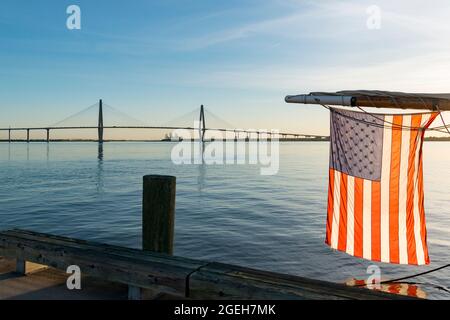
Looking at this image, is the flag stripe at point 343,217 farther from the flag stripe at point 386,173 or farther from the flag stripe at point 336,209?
the flag stripe at point 386,173

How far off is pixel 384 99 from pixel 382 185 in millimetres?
1410

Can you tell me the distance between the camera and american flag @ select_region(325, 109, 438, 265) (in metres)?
6.11

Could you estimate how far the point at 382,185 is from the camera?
6.20 m

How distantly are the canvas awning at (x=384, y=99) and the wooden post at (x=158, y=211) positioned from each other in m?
2.62

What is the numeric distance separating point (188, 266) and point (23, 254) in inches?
84.8

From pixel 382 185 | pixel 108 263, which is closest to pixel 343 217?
pixel 382 185

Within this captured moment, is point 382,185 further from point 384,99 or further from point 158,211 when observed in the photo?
point 158,211

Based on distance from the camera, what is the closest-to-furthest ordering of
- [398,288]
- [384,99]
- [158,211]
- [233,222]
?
[158,211] → [384,99] → [398,288] → [233,222]

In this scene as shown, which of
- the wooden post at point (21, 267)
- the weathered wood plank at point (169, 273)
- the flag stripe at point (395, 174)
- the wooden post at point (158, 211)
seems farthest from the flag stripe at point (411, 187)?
the wooden post at point (21, 267)

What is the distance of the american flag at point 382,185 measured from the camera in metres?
6.11

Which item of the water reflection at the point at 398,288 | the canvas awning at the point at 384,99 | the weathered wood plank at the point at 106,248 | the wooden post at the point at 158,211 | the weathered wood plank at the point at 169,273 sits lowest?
the water reflection at the point at 398,288
